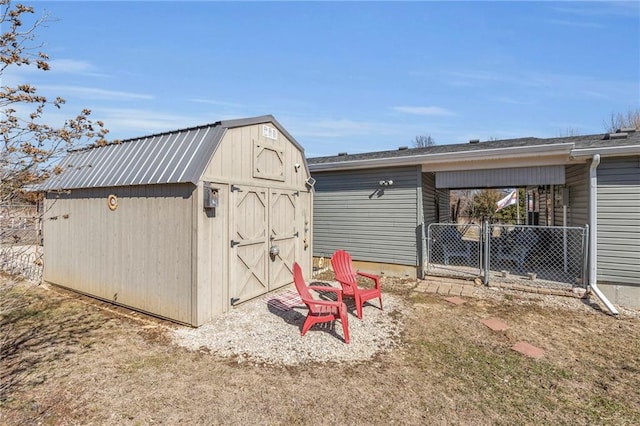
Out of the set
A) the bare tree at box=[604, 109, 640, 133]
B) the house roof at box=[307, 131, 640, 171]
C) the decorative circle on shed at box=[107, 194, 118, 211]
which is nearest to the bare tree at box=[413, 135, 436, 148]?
the bare tree at box=[604, 109, 640, 133]

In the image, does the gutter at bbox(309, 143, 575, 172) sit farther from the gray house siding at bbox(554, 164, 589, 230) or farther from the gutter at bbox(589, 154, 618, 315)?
the gray house siding at bbox(554, 164, 589, 230)

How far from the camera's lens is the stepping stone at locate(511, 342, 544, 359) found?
12.0ft

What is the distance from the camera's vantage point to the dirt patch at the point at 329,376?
259 centimetres

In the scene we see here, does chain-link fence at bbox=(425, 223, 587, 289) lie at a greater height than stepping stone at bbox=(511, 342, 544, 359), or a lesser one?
greater

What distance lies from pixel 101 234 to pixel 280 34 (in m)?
5.95

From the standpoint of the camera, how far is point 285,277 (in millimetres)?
6480

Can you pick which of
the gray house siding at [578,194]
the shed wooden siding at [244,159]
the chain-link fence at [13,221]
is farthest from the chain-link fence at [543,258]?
the chain-link fence at [13,221]

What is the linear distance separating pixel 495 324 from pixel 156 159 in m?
5.81

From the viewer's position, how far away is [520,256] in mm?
7621

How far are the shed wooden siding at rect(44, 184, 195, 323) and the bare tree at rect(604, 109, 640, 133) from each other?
24.8 meters

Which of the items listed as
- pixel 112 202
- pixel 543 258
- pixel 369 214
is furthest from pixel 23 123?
pixel 543 258

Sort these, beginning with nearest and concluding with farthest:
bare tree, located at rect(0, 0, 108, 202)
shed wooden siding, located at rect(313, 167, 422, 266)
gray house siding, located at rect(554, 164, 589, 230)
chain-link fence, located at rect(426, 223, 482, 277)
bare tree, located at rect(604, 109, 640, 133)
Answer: bare tree, located at rect(0, 0, 108, 202) → gray house siding, located at rect(554, 164, 589, 230) → shed wooden siding, located at rect(313, 167, 422, 266) → chain-link fence, located at rect(426, 223, 482, 277) → bare tree, located at rect(604, 109, 640, 133)

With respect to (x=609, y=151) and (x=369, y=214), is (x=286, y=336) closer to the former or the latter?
(x=369, y=214)

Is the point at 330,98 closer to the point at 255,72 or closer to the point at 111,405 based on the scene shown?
the point at 255,72
